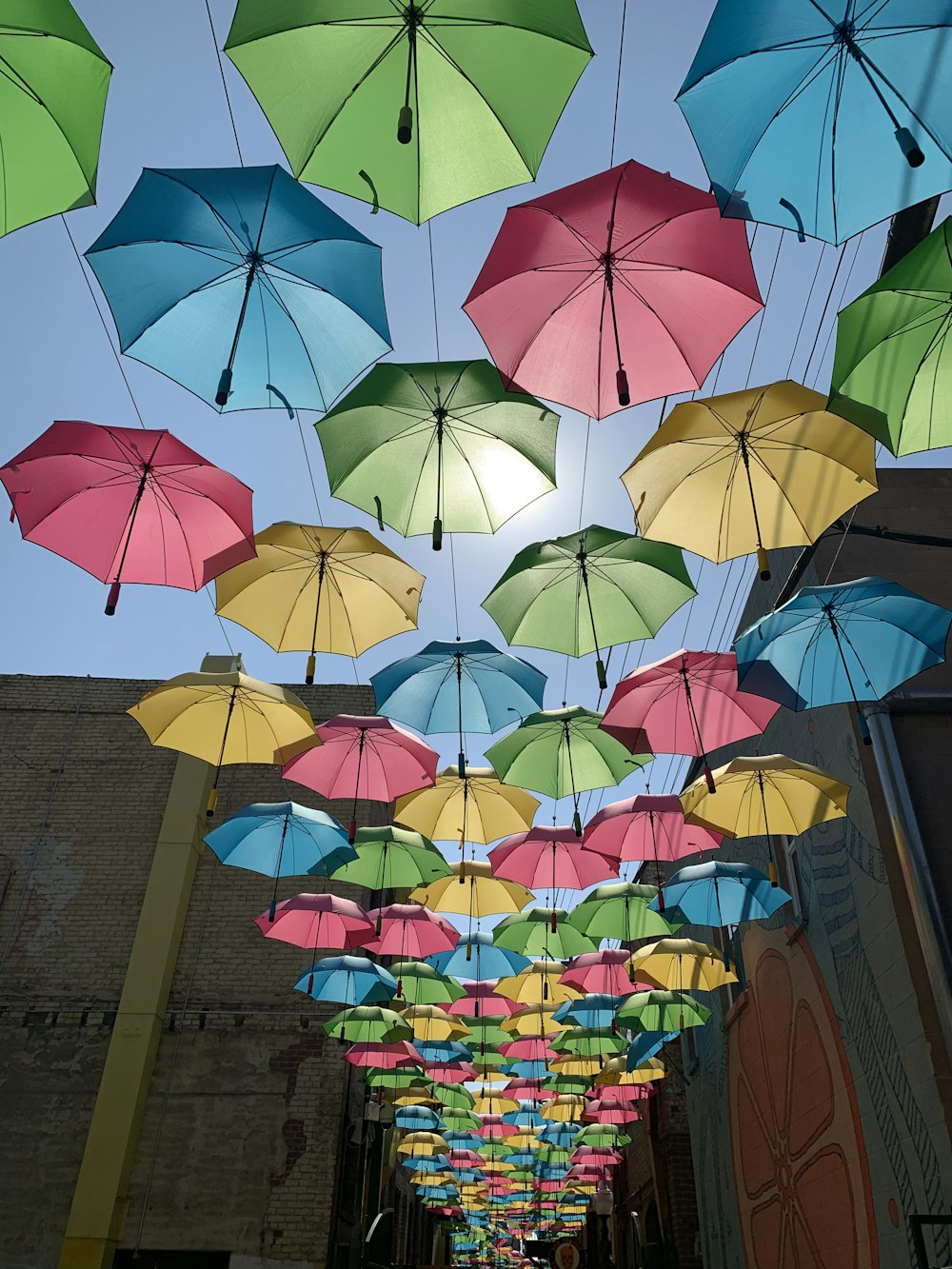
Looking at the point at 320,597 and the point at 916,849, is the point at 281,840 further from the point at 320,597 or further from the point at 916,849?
the point at 916,849

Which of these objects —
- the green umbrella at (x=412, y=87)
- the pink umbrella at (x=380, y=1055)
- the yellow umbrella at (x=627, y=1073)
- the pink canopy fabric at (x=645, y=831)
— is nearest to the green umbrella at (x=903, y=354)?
the green umbrella at (x=412, y=87)

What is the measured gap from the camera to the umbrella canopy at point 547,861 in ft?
33.9

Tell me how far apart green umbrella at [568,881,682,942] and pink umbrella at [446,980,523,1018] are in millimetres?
3446

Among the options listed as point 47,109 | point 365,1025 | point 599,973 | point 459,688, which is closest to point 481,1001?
point 365,1025

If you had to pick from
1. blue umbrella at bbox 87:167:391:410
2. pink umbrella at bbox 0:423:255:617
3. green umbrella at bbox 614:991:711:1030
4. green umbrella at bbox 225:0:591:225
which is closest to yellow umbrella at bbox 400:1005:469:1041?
green umbrella at bbox 614:991:711:1030

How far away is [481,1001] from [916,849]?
321 inches

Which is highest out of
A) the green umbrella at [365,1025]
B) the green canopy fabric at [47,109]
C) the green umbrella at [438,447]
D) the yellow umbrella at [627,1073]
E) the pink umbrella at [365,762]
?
the green umbrella at [438,447]

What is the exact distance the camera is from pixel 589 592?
7.76 meters

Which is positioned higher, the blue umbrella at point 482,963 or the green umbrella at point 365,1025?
the blue umbrella at point 482,963

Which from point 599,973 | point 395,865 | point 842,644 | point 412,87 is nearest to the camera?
point 412,87

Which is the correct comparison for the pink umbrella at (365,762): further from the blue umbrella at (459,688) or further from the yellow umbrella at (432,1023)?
the yellow umbrella at (432,1023)

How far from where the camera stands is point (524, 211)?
4898 millimetres

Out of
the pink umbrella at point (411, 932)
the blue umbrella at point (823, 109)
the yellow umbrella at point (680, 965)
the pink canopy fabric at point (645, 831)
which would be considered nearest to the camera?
the blue umbrella at point (823, 109)

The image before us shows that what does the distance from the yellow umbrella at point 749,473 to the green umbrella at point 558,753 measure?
2.89 metres
